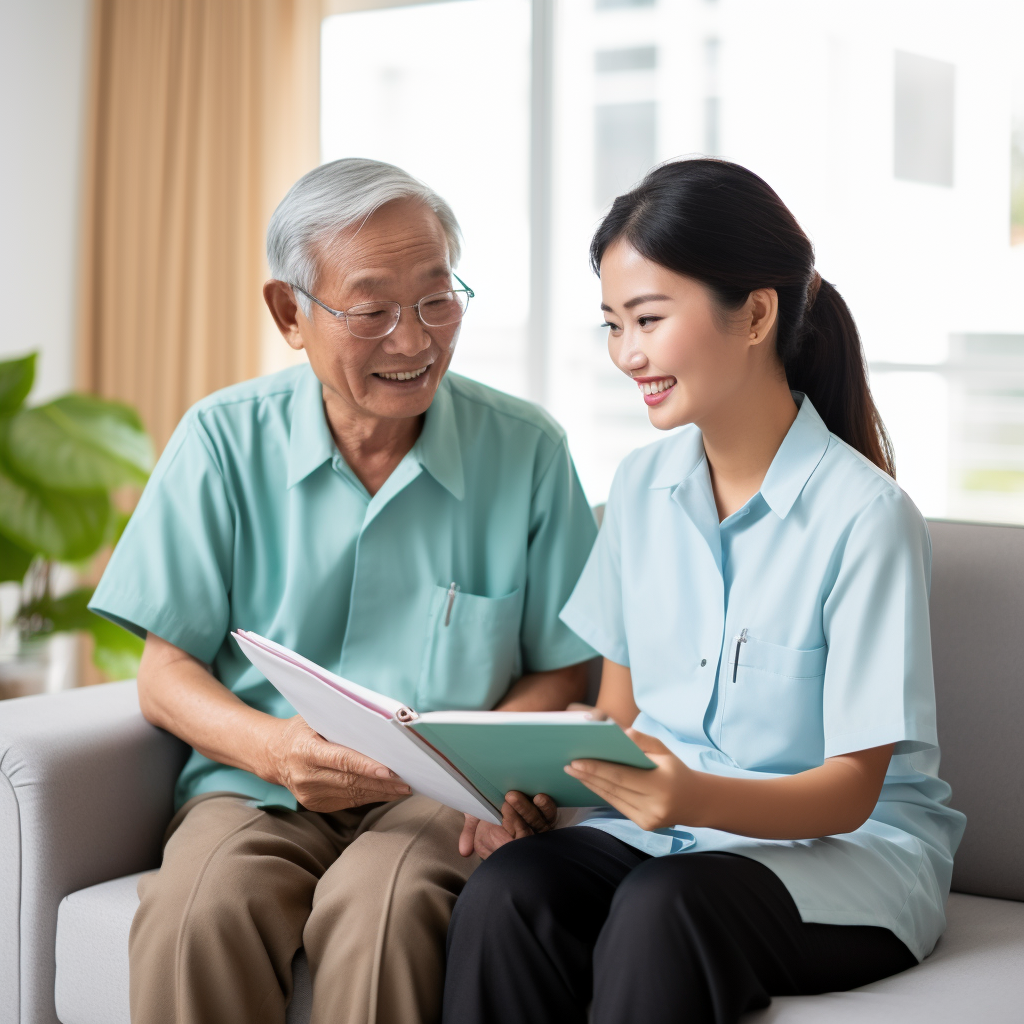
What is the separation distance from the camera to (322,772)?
1.26 metres

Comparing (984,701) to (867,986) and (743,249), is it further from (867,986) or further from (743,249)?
(743,249)

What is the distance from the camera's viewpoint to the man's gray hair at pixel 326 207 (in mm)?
1402

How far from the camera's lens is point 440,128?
3492 mm

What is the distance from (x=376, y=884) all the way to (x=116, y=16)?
Result: 3.07 m

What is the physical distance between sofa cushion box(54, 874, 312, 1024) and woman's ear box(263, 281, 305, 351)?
0.75 meters

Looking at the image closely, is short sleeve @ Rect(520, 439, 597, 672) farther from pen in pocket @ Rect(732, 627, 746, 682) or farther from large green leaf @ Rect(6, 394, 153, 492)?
large green leaf @ Rect(6, 394, 153, 492)

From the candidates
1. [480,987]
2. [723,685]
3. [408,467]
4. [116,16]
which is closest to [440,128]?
[116,16]

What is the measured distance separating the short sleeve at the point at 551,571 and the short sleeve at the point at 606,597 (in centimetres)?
12

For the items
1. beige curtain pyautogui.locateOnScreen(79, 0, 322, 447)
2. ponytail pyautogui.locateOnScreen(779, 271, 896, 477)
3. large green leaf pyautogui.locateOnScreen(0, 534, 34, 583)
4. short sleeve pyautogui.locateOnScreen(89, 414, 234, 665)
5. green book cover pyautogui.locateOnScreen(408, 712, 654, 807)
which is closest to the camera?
green book cover pyautogui.locateOnScreen(408, 712, 654, 807)

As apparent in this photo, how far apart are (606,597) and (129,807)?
70 centimetres

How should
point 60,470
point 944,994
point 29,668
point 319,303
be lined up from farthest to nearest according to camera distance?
point 29,668 < point 60,470 < point 319,303 < point 944,994

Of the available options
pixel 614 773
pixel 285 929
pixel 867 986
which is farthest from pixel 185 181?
pixel 867 986

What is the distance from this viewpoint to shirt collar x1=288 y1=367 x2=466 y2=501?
Result: 1.50 meters

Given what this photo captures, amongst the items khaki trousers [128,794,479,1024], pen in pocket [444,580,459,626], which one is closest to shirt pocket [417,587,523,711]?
pen in pocket [444,580,459,626]
